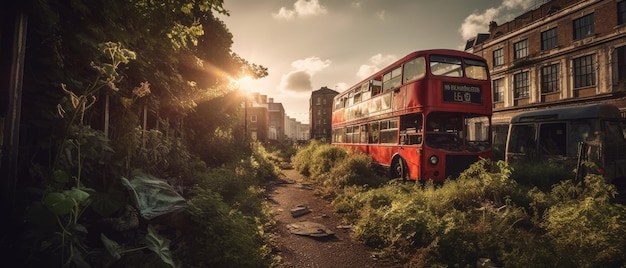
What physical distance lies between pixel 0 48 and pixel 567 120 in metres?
12.7

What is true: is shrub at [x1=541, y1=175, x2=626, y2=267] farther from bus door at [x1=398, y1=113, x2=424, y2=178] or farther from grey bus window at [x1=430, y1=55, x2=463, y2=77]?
grey bus window at [x1=430, y1=55, x2=463, y2=77]

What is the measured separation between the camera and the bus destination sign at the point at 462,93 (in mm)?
7410

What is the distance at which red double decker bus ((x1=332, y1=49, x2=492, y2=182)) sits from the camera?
24.1 feet

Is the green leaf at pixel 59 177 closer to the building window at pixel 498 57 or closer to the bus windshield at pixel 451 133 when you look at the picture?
the bus windshield at pixel 451 133

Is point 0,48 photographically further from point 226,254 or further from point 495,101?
point 495,101

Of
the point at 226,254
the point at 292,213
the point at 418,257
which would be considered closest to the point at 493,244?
the point at 418,257

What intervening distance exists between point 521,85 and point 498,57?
357 centimetres

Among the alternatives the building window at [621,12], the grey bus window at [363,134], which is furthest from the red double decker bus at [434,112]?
the building window at [621,12]

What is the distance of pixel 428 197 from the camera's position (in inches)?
214

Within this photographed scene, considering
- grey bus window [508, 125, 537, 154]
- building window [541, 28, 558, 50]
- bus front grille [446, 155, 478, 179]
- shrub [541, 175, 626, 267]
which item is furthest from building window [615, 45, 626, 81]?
shrub [541, 175, 626, 267]

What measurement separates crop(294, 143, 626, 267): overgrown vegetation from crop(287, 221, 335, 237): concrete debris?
63 cm

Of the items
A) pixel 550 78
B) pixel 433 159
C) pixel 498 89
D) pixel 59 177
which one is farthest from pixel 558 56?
pixel 59 177

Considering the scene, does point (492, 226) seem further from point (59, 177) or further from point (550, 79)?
point (550, 79)

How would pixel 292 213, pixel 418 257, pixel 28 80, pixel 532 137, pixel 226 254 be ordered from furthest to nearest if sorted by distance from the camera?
pixel 532 137 → pixel 292 213 → pixel 418 257 → pixel 226 254 → pixel 28 80
